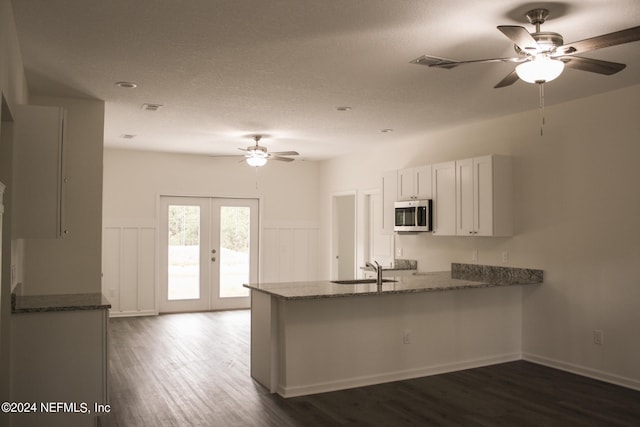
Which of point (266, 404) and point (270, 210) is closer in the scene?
point (266, 404)

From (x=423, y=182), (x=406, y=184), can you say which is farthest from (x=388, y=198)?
(x=423, y=182)

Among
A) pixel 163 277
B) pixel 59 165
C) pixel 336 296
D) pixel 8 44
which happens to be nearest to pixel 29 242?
pixel 59 165

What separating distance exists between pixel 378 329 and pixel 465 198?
1.91m

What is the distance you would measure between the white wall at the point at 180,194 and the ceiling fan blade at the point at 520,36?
6.70m

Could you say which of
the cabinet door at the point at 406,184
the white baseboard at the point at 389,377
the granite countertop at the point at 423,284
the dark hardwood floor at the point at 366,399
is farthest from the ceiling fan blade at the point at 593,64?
the cabinet door at the point at 406,184

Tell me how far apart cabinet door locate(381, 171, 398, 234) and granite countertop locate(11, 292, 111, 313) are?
155 inches

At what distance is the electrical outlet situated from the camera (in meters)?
4.95

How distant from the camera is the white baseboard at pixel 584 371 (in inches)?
185

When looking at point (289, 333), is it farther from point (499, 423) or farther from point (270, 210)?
point (270, 210)

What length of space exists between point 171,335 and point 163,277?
190 cm

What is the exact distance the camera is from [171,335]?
6961mm

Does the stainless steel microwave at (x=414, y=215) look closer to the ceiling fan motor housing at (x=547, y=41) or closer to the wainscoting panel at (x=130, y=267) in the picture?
the ceiling fan motor housing at (x=547, y=41)

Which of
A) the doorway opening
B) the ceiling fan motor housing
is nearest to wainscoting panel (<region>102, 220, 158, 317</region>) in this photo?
the doorway opening

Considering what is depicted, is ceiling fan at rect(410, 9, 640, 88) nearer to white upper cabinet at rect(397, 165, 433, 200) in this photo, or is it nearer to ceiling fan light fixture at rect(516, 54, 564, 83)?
ceiling fan light fixture at rect(516, 54, 564, 83)
